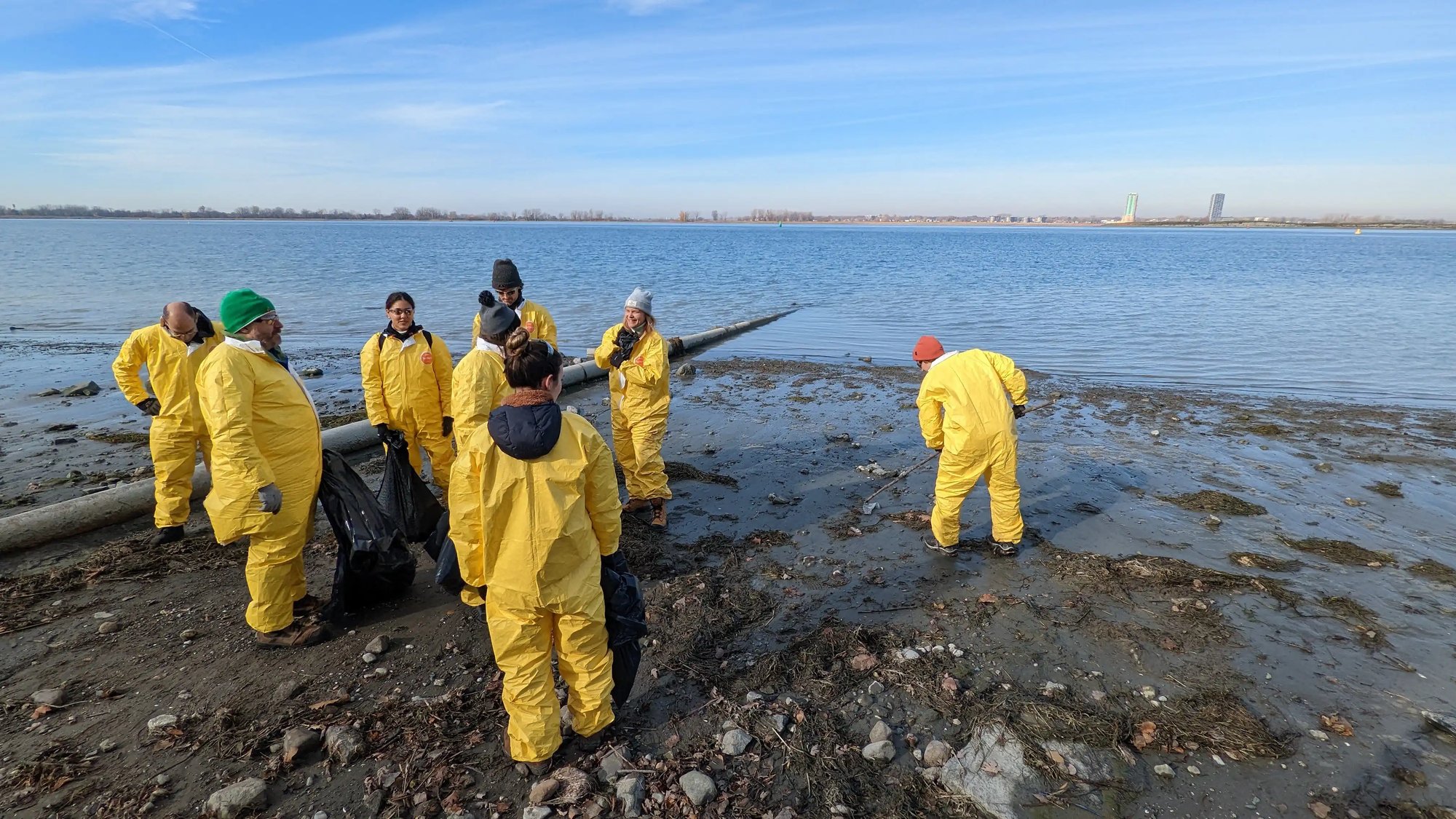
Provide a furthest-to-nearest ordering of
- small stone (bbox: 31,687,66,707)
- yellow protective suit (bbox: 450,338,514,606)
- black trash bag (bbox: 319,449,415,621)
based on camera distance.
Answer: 1. yellow protective suit (bbox: 450,338,514,606)
2. black trash bag (bbox: 319,449,415,621)
3. small stone (bbox: 31,687,66,707)

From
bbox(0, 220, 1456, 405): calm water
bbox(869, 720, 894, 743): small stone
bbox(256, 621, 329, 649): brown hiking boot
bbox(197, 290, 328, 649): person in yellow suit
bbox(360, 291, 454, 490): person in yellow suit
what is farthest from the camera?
bbox(0, 220, 1456, 405): calm water

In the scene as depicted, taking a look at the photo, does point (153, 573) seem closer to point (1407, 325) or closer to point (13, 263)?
point (1407, 325)

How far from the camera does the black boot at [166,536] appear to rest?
5.61m

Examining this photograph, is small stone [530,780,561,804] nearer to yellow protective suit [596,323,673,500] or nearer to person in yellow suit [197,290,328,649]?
person in yellow suit [197,290,328,649]

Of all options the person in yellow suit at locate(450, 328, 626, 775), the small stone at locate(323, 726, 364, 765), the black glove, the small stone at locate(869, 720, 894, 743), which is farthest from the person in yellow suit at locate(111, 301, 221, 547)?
the small stone at locate(869, 720, 894, 743)

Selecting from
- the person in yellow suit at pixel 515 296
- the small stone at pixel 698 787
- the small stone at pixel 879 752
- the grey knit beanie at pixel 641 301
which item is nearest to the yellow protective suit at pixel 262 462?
the person in yellow suit at pixel 515 296

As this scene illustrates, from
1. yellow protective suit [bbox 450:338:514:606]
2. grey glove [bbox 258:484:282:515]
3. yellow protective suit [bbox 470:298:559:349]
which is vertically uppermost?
yellow protective suit [bbox 470:298:559:349]

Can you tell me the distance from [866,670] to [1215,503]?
4.79 meters

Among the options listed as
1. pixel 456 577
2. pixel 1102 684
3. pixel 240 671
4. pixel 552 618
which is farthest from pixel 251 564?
pixel 1102 684

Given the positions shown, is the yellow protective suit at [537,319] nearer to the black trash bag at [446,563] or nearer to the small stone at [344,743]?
the black trash bag at [446,563]

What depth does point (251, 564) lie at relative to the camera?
13.2 feet

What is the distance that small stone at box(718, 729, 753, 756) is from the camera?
11.0 feet

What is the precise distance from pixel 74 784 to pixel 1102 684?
5378 mm

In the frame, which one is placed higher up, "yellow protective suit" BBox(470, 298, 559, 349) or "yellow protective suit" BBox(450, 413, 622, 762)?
"yellow protective suit" BBox(470, 298, 559, 349)
